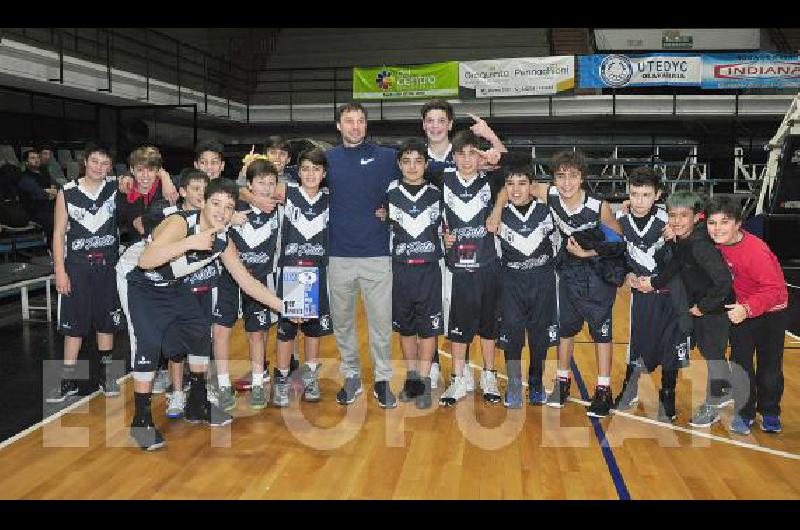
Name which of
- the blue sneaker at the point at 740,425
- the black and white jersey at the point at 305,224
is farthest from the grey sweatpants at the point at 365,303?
the blue sneaker at the point at 740,425

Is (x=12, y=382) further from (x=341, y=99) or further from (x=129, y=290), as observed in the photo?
(x=341, y=99)

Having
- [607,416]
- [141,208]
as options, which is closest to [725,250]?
[607,416]

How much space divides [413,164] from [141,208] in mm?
2133

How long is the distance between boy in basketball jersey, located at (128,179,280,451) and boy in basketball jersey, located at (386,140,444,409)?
0.94 m

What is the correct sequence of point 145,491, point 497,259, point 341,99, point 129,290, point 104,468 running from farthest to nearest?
point 341,99 < point 497,259 < point 129,290 < point 104,468 < point 145,491

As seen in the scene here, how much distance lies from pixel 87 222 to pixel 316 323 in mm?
1791

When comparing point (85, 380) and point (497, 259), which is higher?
point (497, 259)

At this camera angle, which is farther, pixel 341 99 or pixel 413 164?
pixel 341 99

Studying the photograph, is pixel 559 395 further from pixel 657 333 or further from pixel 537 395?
pixel 657 333

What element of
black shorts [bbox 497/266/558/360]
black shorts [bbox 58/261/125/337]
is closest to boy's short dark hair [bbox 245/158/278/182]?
black shorts [bbox 58/261/125/337]
